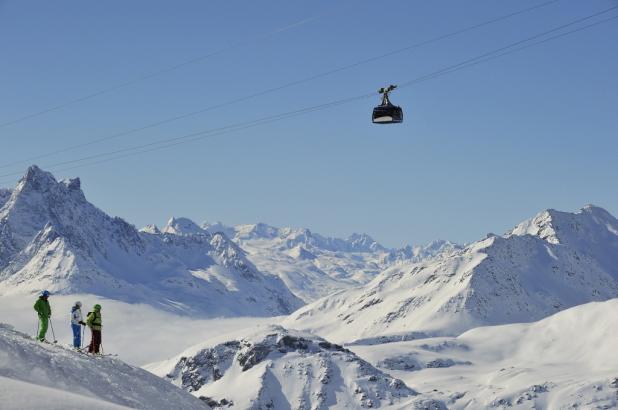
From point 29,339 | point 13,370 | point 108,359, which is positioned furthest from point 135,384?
point 13,370

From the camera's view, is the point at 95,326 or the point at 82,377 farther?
the point at 95,326

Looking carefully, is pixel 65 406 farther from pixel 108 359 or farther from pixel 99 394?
pixel 108 359

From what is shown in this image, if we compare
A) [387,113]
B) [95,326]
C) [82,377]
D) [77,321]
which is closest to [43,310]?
[77,321]

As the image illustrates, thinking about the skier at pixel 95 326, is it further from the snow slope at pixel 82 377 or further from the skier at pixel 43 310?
the skier at pixel 43 310

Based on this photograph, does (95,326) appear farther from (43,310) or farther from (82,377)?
(82,377)

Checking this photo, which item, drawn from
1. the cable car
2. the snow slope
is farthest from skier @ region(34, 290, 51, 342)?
the cable car

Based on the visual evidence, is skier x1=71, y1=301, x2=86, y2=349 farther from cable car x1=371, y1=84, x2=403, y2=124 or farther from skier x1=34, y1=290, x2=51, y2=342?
cable car x1=371, y1=84, x2=403, y2=124

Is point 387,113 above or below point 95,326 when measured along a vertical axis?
above
